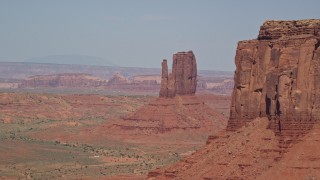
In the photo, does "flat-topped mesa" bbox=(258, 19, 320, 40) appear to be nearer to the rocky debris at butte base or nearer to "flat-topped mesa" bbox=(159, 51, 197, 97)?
the rocky debris at butte base

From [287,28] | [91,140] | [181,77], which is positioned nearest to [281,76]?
[287,28]

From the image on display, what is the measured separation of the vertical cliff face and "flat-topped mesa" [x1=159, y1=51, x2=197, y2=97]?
7214cm

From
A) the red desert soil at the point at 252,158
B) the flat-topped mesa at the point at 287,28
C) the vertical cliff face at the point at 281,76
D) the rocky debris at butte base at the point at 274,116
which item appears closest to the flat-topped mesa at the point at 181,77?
Result: the red desert soil at the point at 252,158

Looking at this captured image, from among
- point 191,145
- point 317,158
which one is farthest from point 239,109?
point 191,145

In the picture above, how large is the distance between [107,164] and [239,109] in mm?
45872

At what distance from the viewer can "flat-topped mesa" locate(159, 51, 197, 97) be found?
126 meters

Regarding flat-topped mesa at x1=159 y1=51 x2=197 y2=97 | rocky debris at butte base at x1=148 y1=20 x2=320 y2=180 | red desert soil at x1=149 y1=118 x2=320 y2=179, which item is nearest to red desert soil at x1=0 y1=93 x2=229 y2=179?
flat-topped mesa at x1=159 y1=51 x2=197 y2=97

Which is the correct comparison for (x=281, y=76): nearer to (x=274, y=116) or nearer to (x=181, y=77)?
(x=274, y=116)

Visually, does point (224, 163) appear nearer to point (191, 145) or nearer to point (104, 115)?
point (191, 145)

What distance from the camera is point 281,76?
49.0 metres

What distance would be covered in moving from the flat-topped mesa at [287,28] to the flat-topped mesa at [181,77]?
73806 mm

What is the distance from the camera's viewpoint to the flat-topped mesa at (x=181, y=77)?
12606 cm

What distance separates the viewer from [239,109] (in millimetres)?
53500

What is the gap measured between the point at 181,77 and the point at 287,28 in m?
76.1
